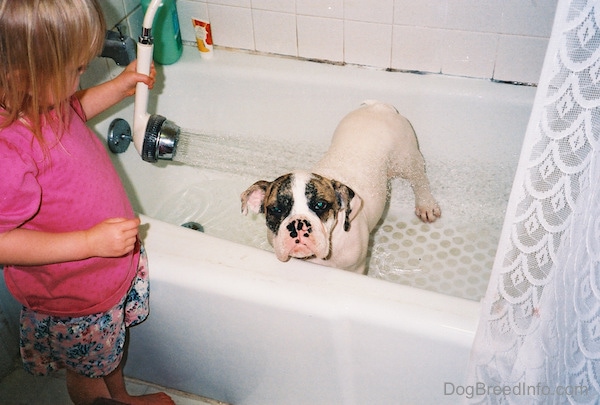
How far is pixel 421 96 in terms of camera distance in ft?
5.73

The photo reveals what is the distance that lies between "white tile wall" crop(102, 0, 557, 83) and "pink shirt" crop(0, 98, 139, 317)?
2.66 ft

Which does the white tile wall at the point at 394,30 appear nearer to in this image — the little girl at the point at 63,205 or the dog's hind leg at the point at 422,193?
the dog's hind leg at the point at 422,193

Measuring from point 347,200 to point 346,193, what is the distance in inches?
0.8

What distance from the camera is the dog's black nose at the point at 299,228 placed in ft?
3.88

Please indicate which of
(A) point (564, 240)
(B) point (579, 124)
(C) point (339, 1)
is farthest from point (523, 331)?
(C) point (339, 1)

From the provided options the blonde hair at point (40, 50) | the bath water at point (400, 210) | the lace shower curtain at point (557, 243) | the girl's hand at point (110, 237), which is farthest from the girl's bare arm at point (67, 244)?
the bath water at point (400, 210)

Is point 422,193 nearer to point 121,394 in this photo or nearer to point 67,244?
point 121,394

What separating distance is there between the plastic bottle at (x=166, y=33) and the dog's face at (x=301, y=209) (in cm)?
82

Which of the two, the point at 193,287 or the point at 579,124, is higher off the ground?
the point at 579,124

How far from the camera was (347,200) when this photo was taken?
1273mm

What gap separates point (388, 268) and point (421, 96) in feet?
1.73

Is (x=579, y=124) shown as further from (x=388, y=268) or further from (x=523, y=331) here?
(x=388, y=268)

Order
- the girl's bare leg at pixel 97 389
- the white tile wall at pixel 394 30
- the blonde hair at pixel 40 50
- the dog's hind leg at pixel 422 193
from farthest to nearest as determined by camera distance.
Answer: the dog's hind leg at pixel 422 193
the white tile wall at pixel 394 30
the girl's bare leg at pixel 97 389
the blonde hair at pixel 40 50

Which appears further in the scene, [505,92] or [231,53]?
[231,53]
